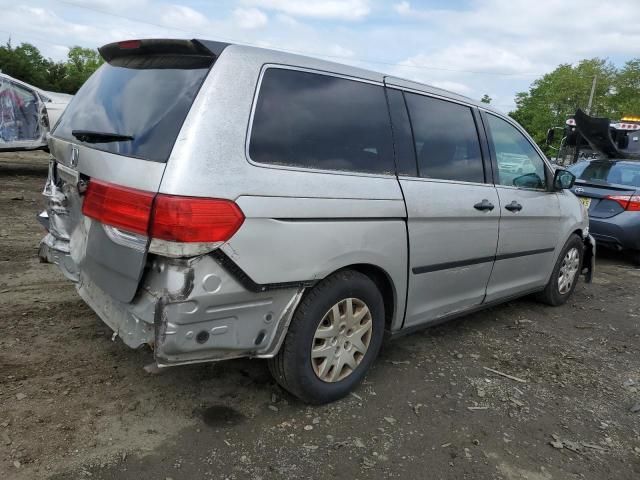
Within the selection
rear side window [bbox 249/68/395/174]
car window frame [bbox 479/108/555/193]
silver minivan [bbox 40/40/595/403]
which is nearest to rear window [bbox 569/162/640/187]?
car window frame [bbox 479/108/555/193]

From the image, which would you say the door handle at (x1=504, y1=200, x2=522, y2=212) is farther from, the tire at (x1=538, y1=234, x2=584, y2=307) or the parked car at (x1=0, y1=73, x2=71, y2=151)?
the parked car at (x1=0, y1=73, x2=71, y2=151)

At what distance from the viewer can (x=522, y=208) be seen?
4129 millimetres

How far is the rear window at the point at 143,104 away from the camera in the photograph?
2.38 m

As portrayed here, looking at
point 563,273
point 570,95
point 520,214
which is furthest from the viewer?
point 570,95

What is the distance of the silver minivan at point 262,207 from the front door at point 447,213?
0.5 inches

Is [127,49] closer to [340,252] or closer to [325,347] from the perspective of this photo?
[340,252]

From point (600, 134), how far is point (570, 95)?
44.7m

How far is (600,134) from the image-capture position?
9.34m

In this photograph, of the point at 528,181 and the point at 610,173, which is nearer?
the point at 528,181

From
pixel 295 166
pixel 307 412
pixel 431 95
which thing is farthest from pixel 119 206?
pixel 431 95

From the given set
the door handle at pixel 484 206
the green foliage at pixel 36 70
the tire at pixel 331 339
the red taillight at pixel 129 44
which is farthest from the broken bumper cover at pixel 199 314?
the green foliage at pixel 36 70

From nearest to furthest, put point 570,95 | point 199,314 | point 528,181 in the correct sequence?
point 199,314 → point 528,181 → point 570,95

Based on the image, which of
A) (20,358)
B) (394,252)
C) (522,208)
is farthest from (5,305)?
(522,208)

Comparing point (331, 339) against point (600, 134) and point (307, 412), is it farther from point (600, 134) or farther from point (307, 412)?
point (600, 134)
